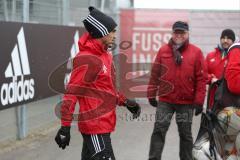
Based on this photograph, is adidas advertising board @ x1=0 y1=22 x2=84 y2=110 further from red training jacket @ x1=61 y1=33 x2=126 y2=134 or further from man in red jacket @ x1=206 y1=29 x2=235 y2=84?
man in red jacket @ x1=206 y1=29 x2=235 y2=84

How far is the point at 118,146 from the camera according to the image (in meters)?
7.76

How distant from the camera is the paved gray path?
7.09 metres

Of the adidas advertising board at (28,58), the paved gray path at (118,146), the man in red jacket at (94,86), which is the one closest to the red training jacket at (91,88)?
the man in red jacket at (94,86)

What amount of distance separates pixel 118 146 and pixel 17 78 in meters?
1.82

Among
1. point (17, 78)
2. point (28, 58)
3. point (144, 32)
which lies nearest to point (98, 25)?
point (17, 78)

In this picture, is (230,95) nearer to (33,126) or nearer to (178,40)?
(178,40)

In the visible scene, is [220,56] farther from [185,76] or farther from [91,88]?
[91,88]

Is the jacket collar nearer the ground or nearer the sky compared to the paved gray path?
nearer the sky

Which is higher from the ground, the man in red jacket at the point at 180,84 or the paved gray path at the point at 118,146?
the man in red jacket at the point at 180,84

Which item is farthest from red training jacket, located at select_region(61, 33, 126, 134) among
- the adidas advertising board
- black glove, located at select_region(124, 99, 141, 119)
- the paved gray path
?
the paved gray path

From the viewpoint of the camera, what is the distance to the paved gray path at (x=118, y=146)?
7.09 m

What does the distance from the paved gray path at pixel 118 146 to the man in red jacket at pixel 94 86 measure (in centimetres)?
249

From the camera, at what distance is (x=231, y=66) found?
15.1ft

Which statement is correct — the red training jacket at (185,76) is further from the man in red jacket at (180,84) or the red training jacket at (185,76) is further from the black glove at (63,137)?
→ the black glove at (63,137)
